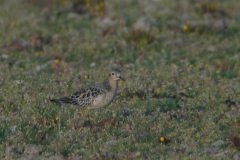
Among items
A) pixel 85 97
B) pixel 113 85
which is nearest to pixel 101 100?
pixel 85 97

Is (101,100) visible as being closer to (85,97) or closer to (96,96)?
(96,96)

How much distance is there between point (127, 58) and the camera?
1176 cm

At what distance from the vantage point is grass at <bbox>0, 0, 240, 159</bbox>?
698 centimetres

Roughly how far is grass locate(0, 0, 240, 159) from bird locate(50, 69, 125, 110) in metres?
0.24

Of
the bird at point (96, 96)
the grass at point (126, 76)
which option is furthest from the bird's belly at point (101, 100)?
the grass at point (126, 76)

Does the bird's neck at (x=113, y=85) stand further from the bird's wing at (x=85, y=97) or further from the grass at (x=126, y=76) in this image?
the grass at (x=126, y=76)

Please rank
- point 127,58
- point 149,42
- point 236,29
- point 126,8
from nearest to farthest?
point 127,58 < point 149,42 < point 236,29 < point 126,8

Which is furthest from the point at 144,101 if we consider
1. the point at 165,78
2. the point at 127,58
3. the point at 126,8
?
the point at 126,8

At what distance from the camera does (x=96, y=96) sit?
307 inches

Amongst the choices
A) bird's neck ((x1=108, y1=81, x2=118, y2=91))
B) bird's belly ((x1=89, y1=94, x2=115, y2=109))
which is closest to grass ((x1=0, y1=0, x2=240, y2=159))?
bird's belly ((x1=89, y1=94, x2=115, y2=109))

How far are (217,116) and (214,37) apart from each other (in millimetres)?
5848

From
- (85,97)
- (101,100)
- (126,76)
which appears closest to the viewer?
(101,100)

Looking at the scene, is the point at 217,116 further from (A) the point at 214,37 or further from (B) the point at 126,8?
(B) the point at 126,8

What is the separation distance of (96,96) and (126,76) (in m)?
2.67
